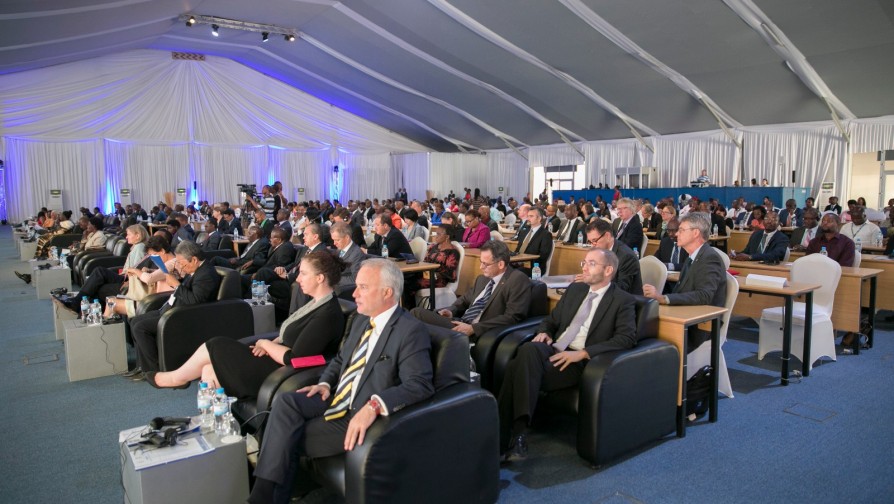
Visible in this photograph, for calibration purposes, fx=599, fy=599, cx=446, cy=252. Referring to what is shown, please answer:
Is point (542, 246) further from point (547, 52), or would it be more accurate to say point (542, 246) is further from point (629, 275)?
point (547, 52)

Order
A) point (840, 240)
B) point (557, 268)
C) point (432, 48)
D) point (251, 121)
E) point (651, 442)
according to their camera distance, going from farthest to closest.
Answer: point (251, 121), point (432, 48), point (557, 268), point (840, 240), point (651, 442)

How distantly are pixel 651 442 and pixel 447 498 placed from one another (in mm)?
1588

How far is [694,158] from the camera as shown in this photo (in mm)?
19547

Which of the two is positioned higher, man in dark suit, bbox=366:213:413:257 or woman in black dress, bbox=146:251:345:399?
man in dark suit, bbox=366:213:413:257

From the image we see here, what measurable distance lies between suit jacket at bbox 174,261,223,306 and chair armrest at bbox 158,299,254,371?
0.25 ft

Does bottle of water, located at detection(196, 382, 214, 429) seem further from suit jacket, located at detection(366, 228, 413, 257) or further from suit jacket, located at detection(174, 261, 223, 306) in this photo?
suit jacket, located at detection(366, 228, 413, 257)

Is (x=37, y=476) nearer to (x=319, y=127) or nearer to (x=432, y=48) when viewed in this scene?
(x=432, y=48)

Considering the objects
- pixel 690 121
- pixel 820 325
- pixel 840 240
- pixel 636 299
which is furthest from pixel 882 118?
pixel 636 299

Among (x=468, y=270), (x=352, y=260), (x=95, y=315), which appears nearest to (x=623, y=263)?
(x=352, y=260)

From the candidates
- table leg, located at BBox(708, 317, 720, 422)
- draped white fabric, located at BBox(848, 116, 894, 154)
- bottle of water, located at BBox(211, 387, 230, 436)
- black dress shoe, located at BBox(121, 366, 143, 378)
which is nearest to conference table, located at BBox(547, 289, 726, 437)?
table leg, located at BBox(708, 317, 720, 422)

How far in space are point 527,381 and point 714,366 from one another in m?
1.41

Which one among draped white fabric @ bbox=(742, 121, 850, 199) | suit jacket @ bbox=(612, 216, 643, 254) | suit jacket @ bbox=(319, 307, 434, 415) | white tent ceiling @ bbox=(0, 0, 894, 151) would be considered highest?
white tent ceiling @ bbox=(0, 0, 894, 151)

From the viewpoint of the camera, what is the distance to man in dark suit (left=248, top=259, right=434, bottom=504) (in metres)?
2.57

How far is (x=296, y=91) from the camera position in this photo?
25469 millimetres
